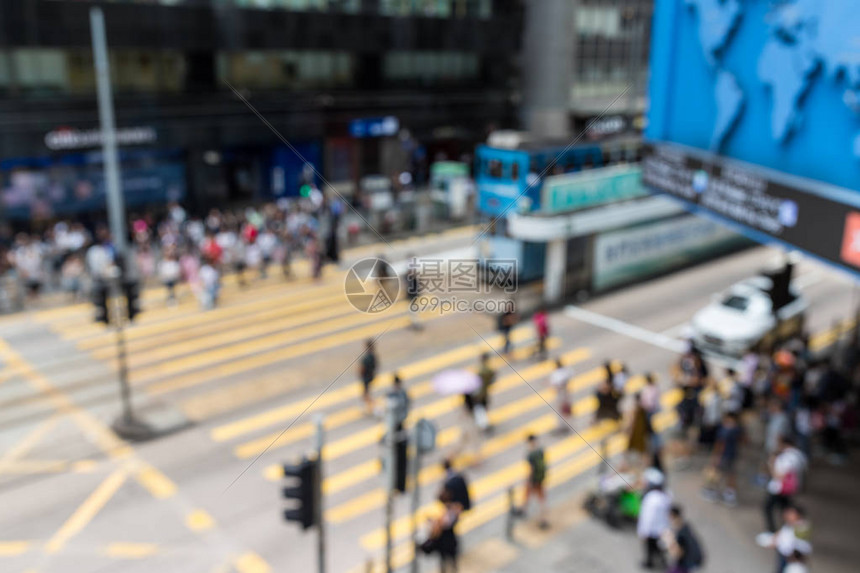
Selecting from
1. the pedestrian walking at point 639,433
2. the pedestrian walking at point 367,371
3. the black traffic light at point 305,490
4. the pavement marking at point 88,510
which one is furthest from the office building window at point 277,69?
A: the black traffic light at point 305,490

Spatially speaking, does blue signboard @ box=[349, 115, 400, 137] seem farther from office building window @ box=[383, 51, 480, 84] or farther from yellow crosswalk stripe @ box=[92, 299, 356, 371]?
yellow crosswalk stripe @ box=[92, 299, 356, 371]

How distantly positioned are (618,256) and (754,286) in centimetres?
444

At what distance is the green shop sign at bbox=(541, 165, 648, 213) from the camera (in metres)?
19.0

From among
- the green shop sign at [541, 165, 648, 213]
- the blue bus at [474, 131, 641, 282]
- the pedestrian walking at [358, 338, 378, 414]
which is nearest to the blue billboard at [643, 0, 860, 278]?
the blue bus at [474, 131, 641, 282]

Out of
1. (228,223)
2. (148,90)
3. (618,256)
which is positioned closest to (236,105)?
(148,90)

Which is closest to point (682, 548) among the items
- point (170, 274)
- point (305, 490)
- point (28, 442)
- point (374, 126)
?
point (305, 490)

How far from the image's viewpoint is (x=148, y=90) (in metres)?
26.6

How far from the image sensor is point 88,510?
1048 cm

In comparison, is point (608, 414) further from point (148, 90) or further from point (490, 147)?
point (148, 90)

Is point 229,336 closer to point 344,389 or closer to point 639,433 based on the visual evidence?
point 344,389

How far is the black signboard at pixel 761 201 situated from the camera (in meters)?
7.49

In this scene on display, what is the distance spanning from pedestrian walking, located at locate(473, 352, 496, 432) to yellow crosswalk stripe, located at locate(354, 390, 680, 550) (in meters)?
1.09

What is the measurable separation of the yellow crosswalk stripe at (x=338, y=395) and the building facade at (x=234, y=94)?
33.0ft

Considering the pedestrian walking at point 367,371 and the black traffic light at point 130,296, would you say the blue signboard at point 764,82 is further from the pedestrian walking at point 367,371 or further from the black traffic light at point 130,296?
the black traffic light at point 130,296
